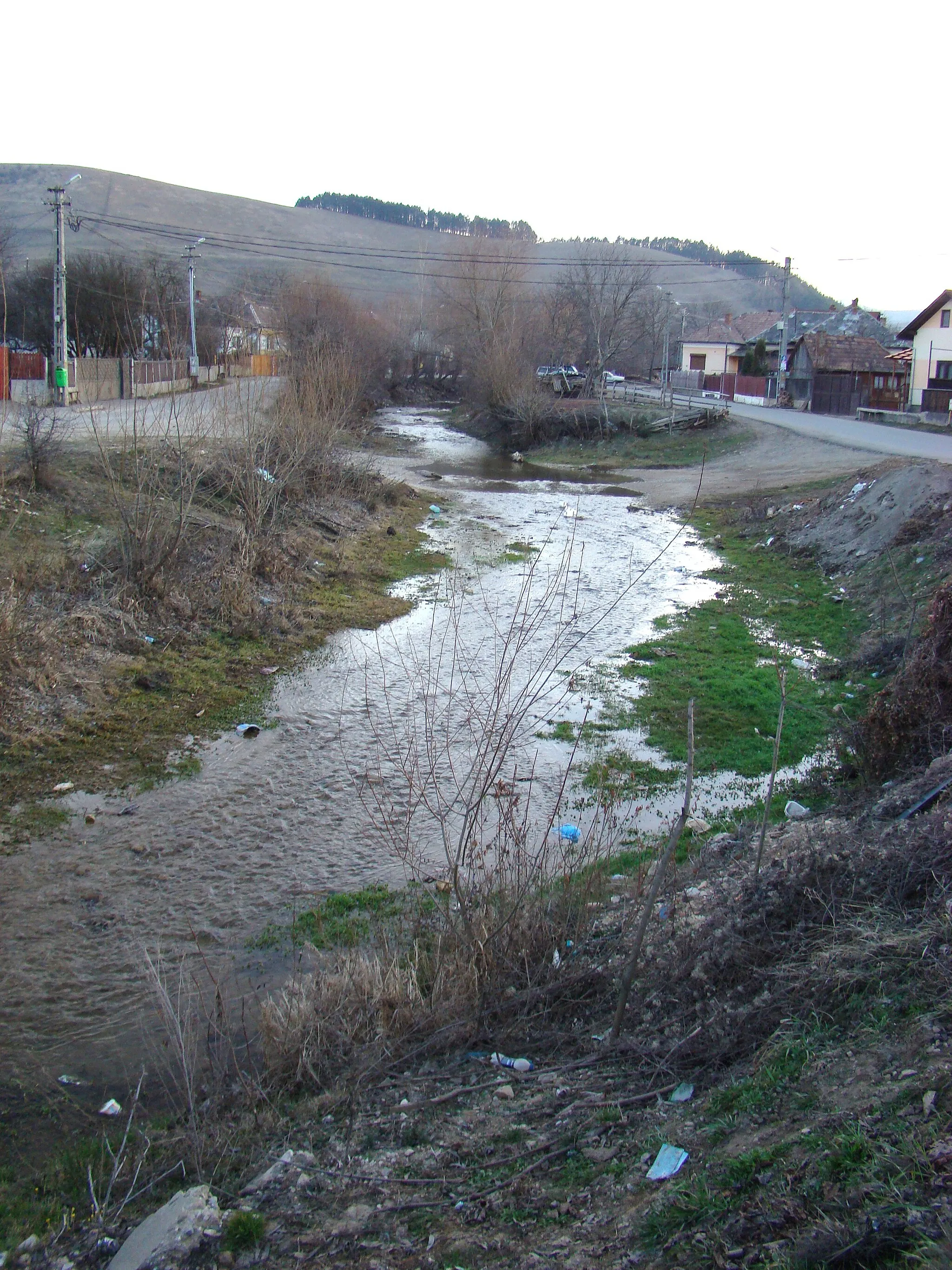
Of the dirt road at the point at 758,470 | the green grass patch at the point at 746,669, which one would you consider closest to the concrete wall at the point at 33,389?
the green grass patch at the point at 746,669

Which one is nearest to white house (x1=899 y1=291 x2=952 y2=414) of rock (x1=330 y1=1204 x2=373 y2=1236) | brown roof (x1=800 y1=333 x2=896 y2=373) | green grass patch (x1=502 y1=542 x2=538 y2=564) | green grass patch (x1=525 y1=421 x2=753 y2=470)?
brown roof (x1=800 y1=333 x2=896 y2=373)

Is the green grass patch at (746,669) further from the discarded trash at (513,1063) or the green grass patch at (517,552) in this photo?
the green grass patch at (517,552)

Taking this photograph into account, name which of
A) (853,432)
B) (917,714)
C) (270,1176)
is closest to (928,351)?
(853,432)

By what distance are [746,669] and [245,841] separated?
21.5 feet

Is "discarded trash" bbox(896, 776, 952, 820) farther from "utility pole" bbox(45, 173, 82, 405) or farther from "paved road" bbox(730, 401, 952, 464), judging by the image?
"utility pole" bbox(45, 173, 82, 405)

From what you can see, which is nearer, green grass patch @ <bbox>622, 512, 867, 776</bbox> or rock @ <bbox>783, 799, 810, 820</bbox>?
rock @ <bbox>783, 799, 810, 820</bbox>

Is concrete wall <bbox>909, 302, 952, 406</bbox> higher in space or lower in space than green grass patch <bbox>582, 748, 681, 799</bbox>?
higher

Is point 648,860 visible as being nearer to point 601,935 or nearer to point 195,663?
point 601,935

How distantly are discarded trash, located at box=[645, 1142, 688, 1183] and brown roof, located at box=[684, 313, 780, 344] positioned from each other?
217 ft

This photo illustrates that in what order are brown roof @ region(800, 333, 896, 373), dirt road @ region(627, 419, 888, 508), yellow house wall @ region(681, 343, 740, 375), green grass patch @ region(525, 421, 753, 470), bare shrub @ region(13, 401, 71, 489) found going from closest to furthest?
bare shrub @ region(13, 401, 71, 489)
dirt road @ region(627, 419, 888, 508)
green grass patch @ region(525, 421, 753, 470)
brown roof @ region(800, 333, 896, 373)
yellow house wall @ region(681, 343, 740, 375)

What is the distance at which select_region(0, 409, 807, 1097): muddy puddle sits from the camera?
5535mm

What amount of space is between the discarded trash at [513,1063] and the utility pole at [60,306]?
1011 inches

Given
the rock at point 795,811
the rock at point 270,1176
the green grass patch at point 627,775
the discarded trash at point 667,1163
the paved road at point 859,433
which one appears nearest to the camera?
the discarded trash at point 667,1163

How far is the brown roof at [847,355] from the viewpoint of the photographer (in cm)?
4519
